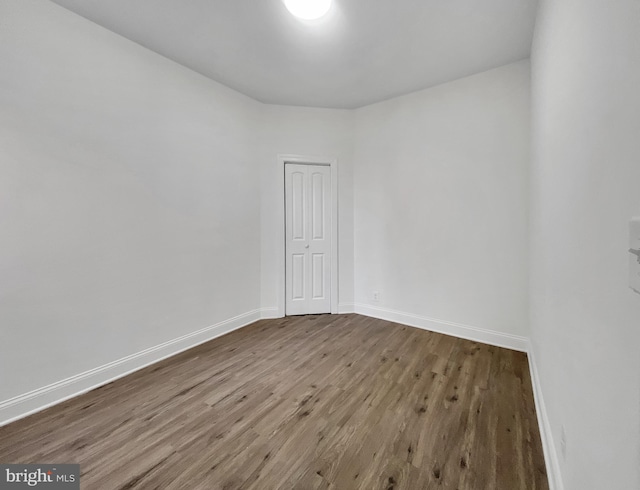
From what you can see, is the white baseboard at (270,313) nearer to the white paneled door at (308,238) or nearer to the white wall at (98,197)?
the white paneled door at (308,238)

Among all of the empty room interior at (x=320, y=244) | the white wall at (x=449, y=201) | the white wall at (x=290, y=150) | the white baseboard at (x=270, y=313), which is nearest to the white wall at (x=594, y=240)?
the empty room interior at (x=320, y=244)

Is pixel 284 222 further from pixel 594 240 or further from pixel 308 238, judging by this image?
→ pixel 594 240

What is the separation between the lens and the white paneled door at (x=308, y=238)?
373 cm

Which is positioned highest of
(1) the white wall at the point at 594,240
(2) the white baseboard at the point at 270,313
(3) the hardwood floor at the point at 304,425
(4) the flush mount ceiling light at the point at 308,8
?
(4) the flush mount ceiling light at the point at 308,8

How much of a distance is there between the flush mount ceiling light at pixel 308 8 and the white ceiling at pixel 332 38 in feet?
0.20

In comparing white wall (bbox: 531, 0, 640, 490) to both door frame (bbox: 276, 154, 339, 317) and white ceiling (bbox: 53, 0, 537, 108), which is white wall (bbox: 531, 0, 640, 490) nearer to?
white ceiling (bbox: 53, 0, 537, 108)

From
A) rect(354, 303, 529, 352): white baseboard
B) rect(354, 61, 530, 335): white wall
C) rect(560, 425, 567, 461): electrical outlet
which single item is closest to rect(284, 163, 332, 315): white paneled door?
rect(354, 61, 530, 335): white wall

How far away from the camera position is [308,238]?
149 inches

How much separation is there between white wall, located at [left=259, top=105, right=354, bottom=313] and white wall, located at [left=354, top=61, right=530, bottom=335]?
7.7 inches

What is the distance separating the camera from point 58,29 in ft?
6.41

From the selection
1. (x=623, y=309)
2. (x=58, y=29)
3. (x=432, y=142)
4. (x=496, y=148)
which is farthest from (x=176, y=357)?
(x=496, y=148)

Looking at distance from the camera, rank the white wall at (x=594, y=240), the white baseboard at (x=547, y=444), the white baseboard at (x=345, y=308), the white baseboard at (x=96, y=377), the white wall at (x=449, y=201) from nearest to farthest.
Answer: the white wall at (x=594, y=240) → the white baseboard at (x=547, y=444) → the white baseboard at (x=96, y=377) → the white wall at (x=449, y=201) → the white baseboard at (x=345, y=308)

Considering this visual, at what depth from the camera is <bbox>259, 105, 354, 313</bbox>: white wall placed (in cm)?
362

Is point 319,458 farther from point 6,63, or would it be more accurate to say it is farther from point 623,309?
point 6,63
